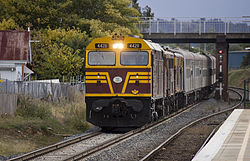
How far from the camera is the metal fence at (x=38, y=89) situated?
2220 cm

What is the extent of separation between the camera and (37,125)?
17.9 m

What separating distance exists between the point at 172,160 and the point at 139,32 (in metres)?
30.8

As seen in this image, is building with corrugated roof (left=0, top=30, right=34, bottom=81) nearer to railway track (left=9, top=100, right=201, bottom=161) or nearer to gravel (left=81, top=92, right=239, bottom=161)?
gravel (left=81, top=92, right=239, bottom=161)

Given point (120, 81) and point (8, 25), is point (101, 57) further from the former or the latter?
point (8, 25)

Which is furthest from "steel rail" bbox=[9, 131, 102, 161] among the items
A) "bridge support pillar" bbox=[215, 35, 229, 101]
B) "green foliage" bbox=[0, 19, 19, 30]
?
"green foliage" bbox=[0, 19, 19, 30]

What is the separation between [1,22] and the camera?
152 ft

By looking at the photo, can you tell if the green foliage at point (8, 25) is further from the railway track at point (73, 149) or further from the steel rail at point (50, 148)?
the steel rail at point (50, 148)

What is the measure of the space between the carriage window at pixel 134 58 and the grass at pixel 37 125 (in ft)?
11.3

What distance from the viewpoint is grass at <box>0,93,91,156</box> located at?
15227 millimetres

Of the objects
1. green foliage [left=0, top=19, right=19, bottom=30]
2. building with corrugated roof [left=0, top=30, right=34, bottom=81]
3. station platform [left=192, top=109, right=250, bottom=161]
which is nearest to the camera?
station platform [left=192, top=109, right=250, bottom=161]

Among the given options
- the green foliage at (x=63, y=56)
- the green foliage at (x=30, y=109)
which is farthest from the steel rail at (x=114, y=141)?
the green foliage at (x=63, y=56)

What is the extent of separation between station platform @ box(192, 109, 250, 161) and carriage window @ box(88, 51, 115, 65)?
184 inches

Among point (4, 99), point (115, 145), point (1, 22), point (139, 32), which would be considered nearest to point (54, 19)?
point (1, 22)

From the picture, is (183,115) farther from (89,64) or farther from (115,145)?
(115,145)
